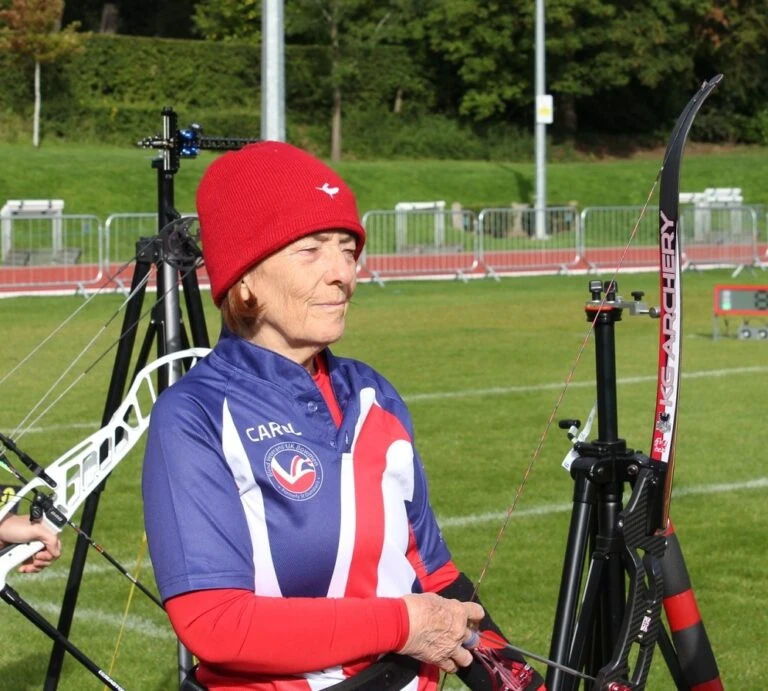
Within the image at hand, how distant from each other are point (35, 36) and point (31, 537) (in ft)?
142

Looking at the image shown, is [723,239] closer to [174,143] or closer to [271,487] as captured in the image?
[174,143]

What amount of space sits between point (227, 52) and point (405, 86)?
7000mm

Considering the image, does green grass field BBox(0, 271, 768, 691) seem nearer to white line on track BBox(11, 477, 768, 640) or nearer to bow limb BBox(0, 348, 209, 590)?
white line on track BBox(11, 477, 768, 640)

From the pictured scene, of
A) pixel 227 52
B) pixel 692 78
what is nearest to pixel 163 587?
pixel 227 52

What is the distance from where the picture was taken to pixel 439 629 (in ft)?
10.1

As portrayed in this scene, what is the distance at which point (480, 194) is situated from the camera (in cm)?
4712

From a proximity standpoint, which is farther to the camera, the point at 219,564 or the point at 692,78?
the point at 692,78

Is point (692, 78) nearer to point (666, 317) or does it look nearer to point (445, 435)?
point (445, 435)

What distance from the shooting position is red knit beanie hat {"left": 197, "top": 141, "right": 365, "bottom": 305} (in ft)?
10.2

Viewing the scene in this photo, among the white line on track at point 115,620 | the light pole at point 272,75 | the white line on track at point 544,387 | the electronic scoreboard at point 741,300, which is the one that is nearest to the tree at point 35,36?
the light pole at point 272,75

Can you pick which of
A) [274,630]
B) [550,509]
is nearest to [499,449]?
[550,509]

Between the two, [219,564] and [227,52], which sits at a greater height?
[227,52]

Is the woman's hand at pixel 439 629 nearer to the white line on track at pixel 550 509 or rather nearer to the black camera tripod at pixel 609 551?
the black camera tripod at pixel 609 551

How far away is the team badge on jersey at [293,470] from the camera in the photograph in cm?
302
